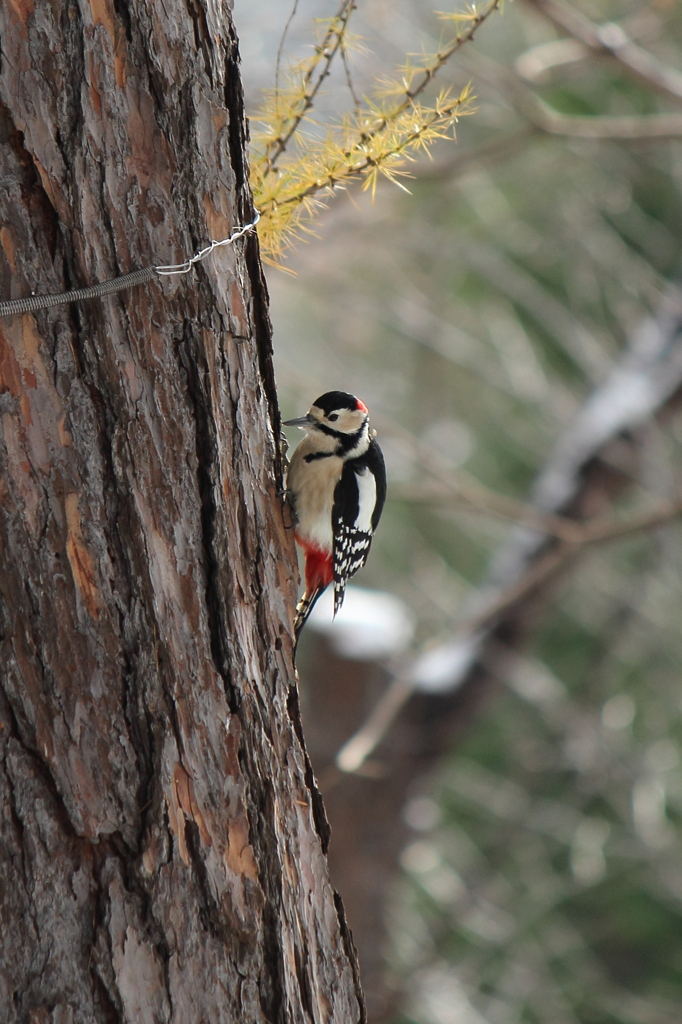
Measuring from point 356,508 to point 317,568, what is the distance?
8.0 inches

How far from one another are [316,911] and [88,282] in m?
1.02

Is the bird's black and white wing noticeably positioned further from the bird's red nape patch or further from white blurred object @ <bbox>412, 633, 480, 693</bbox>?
white blurred object @ <bbox>412, 633, 480, 693</bbox>

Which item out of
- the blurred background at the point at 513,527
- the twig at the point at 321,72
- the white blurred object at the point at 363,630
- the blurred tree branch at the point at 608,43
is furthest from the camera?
the white blurred object at the point at 363,630

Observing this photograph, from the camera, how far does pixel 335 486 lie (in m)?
2.29

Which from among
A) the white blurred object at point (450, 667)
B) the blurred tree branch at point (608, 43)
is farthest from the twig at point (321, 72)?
the white blurred object at point (450, 667)

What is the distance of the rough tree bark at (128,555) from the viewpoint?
1.24 meters

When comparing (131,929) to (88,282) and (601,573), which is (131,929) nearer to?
(88,282)

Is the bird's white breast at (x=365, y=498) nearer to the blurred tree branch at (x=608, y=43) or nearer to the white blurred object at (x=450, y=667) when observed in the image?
the blurred tree branch at (x=608, y=43)

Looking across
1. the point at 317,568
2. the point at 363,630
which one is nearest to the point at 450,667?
the point at 363,630

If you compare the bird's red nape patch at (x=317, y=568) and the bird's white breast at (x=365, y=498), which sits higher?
the bird's white breast at (x=365, y=498)

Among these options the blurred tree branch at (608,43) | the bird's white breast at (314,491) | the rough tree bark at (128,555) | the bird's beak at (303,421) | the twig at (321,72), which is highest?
the blurred tree branch at (608,43)

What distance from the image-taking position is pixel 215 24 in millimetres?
1350

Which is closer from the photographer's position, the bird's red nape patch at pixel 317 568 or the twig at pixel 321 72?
the twig at pixel 321 72

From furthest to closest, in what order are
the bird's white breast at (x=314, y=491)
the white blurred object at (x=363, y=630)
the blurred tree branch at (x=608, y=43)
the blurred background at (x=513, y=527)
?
1. the white blurred object at (x=363, y=630)
2. the blurred background at (x=513, y=527)
3. the blurred tree branch at (x=608, y=43)
4. the bird's white breast at (x=314, y=491)
